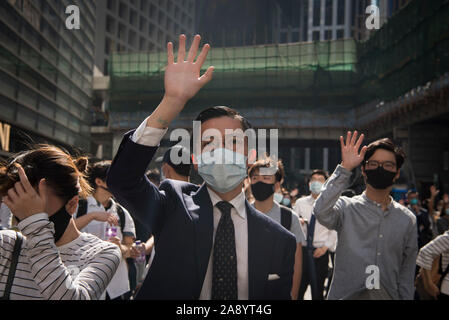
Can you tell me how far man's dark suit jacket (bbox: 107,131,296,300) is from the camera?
2006mm

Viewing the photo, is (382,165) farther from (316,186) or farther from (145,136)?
(316,186)

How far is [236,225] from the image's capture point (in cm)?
229

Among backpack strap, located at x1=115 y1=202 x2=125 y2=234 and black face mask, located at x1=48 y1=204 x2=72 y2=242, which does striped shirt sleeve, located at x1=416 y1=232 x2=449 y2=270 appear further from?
backpack strap, located at x1=115 y1=202 x2=125 y2=234

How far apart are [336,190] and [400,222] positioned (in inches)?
28.8

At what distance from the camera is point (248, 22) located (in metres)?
66.0

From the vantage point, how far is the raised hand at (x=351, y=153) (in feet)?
11.3

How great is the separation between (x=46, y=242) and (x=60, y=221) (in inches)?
14.5

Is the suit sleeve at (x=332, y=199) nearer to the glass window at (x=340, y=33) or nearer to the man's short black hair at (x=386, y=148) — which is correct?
the man's short black hair at (x=386, y=148)

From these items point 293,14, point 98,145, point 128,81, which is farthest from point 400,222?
point 293,14

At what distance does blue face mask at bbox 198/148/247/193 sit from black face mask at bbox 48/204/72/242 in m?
0.75

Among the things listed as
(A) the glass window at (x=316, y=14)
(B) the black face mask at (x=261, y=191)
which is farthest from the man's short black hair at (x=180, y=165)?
(A) the glass window at (x=316, y=14)

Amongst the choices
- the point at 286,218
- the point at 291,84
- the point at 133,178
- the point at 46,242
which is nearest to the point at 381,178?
the point at 286,218

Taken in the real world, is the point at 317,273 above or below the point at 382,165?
below

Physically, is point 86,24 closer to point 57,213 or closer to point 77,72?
point 77,72
